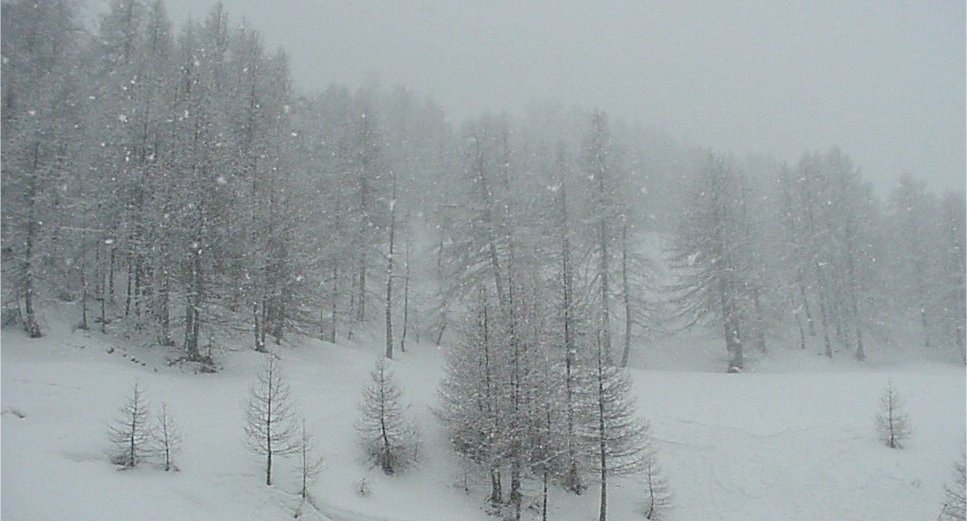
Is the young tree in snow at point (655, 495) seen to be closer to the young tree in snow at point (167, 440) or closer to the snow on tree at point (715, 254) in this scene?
the snow on tree at point (715, 254)

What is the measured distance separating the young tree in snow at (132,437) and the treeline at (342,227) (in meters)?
5.86

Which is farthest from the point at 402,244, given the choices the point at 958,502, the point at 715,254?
the point at 958,502

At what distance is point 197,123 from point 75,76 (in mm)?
7247

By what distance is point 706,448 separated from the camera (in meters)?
22.1

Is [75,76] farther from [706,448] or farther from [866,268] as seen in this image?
[866,268]

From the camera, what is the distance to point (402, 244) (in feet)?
148

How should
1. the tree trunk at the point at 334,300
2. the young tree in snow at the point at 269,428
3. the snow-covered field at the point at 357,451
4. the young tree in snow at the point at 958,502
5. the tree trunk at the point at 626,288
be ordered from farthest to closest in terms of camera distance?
the tree trunk at the point at 626,288 < the tree trunk at the point at 334,300 < the young tree in snow at the point at 269,428 < the young tree in snow at the point at 958,502 < the snow-covered field at the point at 357,451

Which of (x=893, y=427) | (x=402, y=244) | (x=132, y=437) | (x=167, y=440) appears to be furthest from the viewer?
(x=402, y=244)

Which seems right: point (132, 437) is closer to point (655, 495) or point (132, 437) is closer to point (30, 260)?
point (30, 260)

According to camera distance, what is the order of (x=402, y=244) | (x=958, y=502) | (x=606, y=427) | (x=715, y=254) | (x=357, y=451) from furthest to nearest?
(x=402, y=244)
(x=715, y=254)
(x=357, y=451)
(x=606, y=427)
(x=958, y=502)

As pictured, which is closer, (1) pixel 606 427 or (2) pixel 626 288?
(1) pixel 606 427

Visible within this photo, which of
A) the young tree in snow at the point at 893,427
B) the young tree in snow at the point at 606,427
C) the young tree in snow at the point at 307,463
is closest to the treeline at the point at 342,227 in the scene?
the young tree in snow at the point at 606,427

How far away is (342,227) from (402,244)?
12.8m

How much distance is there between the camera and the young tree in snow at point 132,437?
16.4 metres
